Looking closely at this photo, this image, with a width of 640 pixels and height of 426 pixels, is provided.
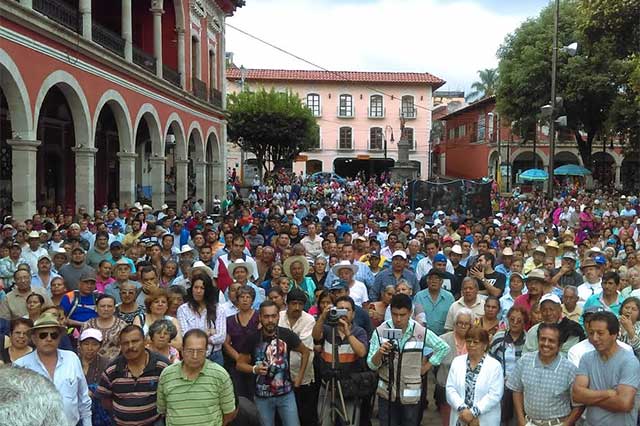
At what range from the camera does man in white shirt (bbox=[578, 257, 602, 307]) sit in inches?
308

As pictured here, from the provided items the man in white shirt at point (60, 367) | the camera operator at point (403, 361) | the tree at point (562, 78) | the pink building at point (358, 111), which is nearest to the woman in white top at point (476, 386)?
the camera operator at point (403, 361)

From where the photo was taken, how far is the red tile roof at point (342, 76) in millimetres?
56750

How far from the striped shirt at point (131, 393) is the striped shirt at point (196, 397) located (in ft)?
0.43

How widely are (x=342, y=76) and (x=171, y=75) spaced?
35368mm

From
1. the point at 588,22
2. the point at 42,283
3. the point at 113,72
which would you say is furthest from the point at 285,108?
the point at 42,283

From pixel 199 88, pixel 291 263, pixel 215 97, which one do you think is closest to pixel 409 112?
pixel 215 97

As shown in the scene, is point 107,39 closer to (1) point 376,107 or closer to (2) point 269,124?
(2) point 269,124

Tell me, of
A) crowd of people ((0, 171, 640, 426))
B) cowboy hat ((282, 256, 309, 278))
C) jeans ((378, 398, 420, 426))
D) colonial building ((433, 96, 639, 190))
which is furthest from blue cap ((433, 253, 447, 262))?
colonial building ((433, 96, 639, 190))

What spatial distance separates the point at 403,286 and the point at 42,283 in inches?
178

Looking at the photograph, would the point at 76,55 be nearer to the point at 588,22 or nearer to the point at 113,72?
the point at 113,72

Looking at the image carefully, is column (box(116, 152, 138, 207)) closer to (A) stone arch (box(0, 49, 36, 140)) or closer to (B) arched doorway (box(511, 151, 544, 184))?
(A) stone arch (box(0, 49, 36, 140))

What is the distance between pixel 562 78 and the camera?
34.3m

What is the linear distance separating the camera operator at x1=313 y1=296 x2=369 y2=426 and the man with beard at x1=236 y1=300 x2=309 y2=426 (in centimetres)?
24

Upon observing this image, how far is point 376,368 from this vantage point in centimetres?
554
